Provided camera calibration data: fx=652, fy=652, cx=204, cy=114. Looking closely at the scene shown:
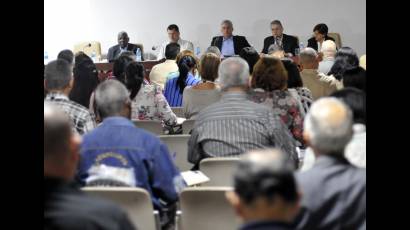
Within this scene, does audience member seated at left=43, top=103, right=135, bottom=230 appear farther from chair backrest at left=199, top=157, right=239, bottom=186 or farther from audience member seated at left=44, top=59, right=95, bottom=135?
audience member seated at left=44, top=59, right=95, bottom=135

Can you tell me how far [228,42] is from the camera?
34.6 ft

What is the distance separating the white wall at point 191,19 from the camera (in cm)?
1149

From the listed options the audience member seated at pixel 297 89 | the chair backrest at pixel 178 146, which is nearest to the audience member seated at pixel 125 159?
the chair backrest at pixel 178 146

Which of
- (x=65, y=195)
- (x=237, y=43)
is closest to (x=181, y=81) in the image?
(x=237, y=43)

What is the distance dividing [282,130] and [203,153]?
511mm

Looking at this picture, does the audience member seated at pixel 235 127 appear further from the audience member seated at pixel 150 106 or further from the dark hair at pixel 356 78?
the audience member seated at pixel 150 106

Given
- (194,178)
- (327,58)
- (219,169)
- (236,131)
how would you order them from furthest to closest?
(327,58) → (236,131) → (219,169) → (194,178)

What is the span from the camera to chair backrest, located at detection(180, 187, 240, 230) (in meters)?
2.93

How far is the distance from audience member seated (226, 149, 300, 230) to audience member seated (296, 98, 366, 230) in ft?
2.06

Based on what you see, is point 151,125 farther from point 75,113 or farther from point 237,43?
point 237,43

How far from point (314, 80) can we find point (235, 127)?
237cm

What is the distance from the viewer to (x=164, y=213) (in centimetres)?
328
